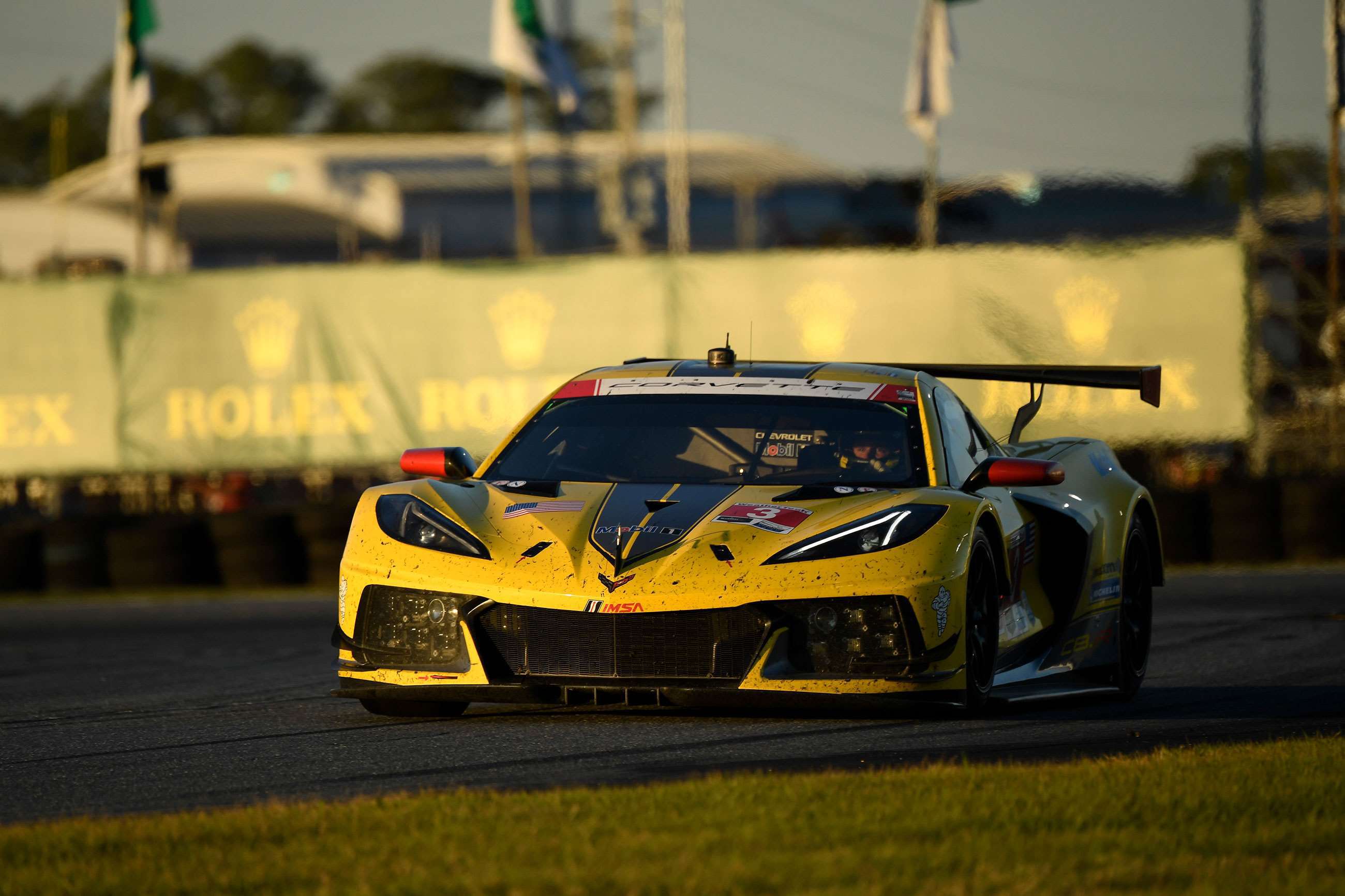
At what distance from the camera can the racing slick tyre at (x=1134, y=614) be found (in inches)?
335

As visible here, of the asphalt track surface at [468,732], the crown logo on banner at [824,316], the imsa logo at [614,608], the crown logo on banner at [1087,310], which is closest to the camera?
the asphalt track surface at [468,732]

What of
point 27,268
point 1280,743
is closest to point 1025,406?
point 1280,743

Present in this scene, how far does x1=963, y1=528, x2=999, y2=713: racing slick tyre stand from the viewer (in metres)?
7.04

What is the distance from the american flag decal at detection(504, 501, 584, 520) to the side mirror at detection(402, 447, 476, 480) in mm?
612

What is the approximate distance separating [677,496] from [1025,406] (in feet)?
8.67

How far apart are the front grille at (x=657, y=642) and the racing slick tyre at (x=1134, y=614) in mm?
2320

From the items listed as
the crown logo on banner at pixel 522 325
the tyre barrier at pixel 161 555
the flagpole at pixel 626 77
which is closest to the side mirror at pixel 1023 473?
the tyre barrier at pixel 161 555

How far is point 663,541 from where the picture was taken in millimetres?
6844

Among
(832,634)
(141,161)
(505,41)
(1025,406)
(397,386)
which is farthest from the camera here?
(505,41)

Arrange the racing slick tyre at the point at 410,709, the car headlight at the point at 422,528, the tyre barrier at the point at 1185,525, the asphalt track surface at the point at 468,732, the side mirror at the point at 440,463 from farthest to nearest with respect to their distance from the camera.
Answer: the tyre barrier at the point at 1185,525, the side mirror at the point at 440,463, the racing slick tyre at the point at 410,709, the car headlight at the point at 422,528, the asphalt track surface at the point at 468,732

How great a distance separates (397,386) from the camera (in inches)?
845

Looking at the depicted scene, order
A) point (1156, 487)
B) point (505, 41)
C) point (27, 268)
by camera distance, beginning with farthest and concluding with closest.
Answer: point (27, 268) → point (505, 41) → point (1156, 487)

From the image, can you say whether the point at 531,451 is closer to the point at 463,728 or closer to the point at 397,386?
the point at 463,728

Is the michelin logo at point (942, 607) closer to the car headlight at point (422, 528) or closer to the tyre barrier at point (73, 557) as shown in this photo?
the car headlight at point (422, 528)
